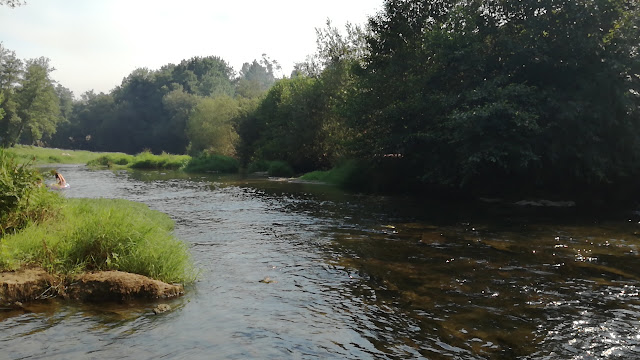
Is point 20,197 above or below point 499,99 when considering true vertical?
below

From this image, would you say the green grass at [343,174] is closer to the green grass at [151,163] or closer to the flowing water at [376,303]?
the flowing water at [376,303]

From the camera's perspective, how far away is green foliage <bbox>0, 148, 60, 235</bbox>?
39.0 feet

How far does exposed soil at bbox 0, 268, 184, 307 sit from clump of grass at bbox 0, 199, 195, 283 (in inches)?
11.8

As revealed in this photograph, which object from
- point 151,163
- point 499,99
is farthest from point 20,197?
point 151,163

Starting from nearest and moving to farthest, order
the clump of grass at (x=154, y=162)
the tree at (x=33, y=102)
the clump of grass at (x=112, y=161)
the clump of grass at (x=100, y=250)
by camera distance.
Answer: the clump of grass at (x=100, y=250) < the clump of grass at (x=154, y=162) < the clump of grass at (x=112, y=161) < the tree at (x=33, y=102)

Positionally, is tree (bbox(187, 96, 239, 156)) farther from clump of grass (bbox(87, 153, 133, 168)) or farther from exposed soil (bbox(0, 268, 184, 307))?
exposed soil (bbox(0, 268, 184, 307))

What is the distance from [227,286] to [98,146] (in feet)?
511

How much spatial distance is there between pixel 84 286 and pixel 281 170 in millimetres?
47514

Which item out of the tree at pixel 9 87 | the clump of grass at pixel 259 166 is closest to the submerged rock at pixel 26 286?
the clump of grass at pixel 259 166

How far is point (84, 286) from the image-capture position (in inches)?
383

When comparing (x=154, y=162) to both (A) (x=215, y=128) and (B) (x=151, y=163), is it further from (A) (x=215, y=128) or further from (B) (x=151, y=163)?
(A) (x=215, y=128)

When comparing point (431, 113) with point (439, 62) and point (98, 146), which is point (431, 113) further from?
point (98, 146)

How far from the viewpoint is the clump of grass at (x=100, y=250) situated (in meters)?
10.3

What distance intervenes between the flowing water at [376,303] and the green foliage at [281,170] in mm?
37288
